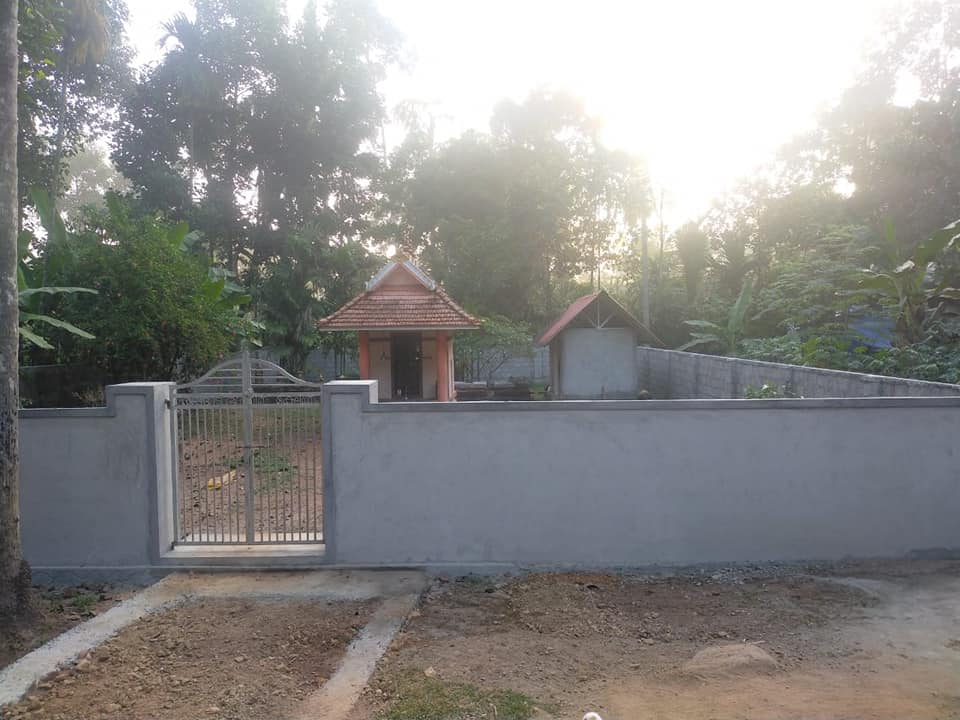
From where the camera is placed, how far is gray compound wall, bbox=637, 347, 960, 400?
30.0ft

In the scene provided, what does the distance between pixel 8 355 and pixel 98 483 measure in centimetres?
188

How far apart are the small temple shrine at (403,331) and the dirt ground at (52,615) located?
34.1 feet

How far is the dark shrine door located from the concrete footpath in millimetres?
10966

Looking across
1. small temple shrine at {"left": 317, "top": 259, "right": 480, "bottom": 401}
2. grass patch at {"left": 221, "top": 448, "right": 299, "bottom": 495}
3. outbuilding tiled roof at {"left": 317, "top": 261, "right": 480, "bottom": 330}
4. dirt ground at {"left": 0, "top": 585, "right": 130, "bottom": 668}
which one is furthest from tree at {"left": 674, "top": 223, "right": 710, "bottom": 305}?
dirt ground at {"left": 0, "top": 585, "right": 130, "bottom": 668}

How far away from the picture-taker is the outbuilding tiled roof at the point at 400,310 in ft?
55.0

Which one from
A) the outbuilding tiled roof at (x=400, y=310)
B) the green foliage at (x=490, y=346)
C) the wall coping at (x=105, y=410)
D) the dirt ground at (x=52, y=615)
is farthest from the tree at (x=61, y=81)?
the green foliage at (x=490, y=346)

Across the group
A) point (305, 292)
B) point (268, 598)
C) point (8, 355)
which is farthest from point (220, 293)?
point (305, 292)

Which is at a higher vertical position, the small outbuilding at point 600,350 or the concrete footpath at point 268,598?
the small outbuilding at point 600,350

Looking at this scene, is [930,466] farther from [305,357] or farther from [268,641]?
[305,357]

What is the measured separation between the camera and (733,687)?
4594 millimetres

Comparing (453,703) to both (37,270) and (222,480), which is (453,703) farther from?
(37,270)

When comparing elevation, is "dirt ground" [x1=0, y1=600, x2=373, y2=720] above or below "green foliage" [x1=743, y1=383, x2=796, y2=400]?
below

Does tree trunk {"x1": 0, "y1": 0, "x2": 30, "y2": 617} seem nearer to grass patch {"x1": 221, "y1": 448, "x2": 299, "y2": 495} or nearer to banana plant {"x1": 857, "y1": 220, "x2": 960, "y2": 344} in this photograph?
grass patch {"x1": 221, "y1": 448, "x2": 299, "y2": 495}

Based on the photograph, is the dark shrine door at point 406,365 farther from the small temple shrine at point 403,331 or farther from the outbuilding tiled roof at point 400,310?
the outbuilding tiled roof at point 400,310
